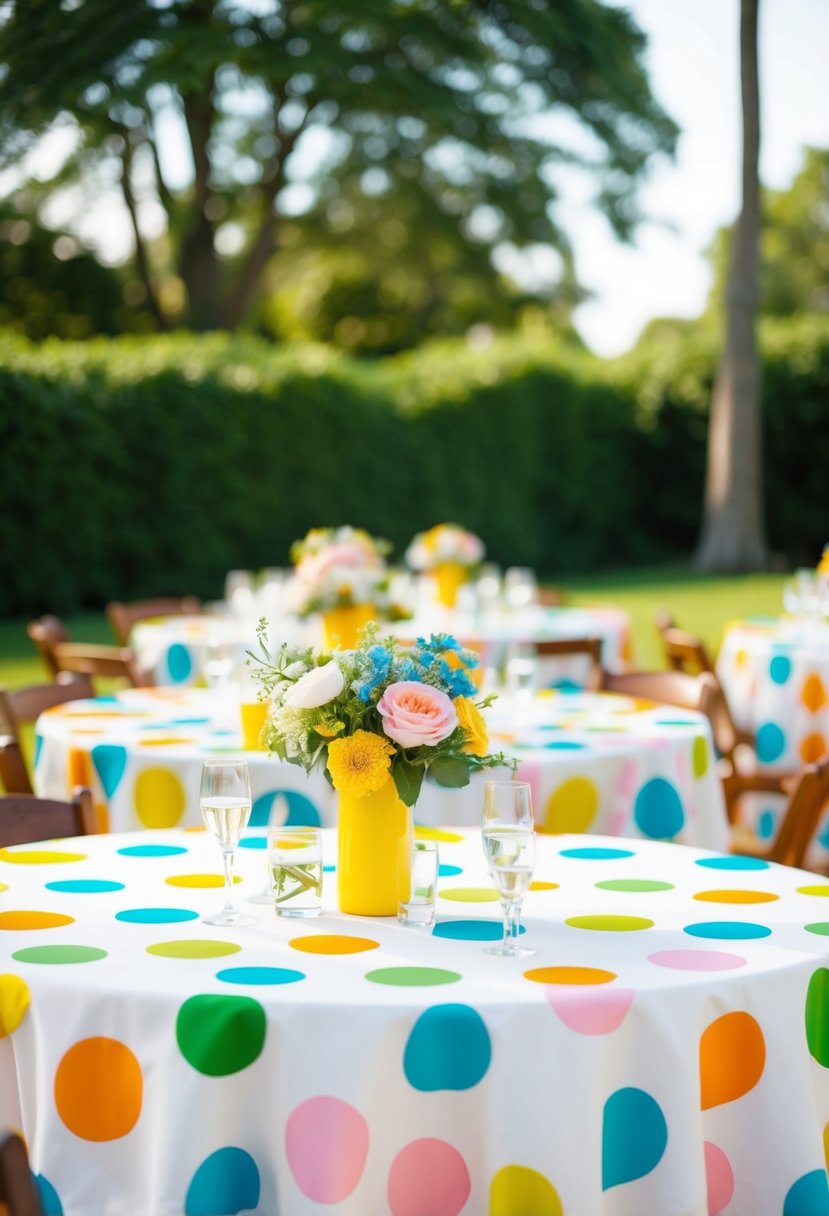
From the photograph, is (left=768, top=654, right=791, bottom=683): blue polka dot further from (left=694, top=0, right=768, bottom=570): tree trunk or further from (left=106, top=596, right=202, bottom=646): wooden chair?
(left=694, top=0, right=768, bottom=570): tree trunk

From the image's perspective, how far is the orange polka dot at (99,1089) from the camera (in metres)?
2.26

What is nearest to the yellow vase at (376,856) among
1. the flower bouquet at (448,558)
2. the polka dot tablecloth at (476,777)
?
the polka dot tablecloth at (476,777)

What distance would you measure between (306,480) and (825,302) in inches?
1558

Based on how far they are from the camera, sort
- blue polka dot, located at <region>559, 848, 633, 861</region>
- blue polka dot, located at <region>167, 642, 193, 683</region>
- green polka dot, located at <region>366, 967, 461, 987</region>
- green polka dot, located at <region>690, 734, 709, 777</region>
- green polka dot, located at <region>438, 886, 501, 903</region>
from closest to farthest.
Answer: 1. green polka dot, located at <region>366, 967, 461, 987</region>
2. green polka dot, located at <region>438, 886, 501, 903</region>
3. blue polka dot, located at <region>559, 848, 633, 861</region>
4. green polka dot, located at <region>690, 734, 709, 777</region>
5. blue polka dot, located at <region>167, 642, 193, 683</region>

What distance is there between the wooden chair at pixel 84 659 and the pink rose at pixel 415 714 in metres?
4.12

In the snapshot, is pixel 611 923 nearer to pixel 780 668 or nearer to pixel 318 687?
pixel 318 687

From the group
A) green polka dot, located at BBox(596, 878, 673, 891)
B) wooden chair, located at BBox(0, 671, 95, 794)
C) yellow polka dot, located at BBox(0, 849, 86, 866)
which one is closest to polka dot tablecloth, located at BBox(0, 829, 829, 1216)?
green polka dot, located at BBox(596, 878, 673, 891)

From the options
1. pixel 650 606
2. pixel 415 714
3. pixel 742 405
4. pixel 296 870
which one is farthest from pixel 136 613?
pixel 742 405

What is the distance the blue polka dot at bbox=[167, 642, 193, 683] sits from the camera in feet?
24.1

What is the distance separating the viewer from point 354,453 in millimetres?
18156

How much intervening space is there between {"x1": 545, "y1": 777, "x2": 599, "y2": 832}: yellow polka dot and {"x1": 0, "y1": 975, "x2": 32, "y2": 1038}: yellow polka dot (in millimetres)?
2236

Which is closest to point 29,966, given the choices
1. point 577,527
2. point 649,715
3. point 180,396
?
point 649,715

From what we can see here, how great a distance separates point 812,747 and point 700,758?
2.28m

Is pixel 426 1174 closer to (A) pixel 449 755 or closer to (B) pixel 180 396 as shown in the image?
(A) pixel 449 755
